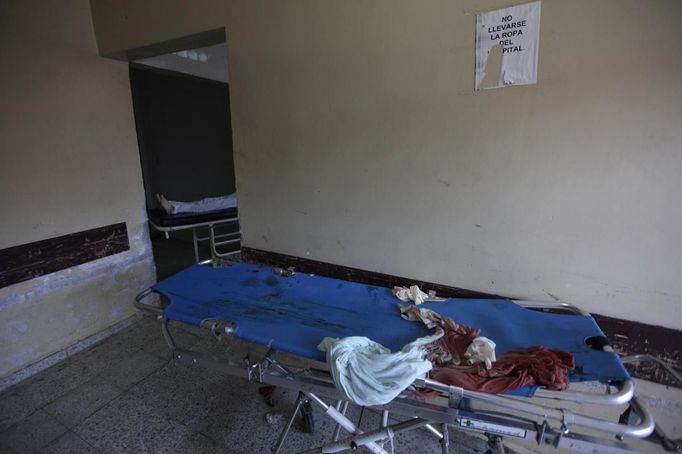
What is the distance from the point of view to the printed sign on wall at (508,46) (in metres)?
1.24

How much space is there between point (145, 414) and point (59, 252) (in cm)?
133

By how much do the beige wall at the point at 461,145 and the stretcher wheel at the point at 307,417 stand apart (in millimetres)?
798

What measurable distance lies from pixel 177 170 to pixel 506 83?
488 centimetres

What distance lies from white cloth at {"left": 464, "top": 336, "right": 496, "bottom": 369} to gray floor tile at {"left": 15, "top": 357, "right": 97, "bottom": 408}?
2458 mm

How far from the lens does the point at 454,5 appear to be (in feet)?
4.44

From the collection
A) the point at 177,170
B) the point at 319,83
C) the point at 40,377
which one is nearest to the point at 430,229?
the point at 319,83

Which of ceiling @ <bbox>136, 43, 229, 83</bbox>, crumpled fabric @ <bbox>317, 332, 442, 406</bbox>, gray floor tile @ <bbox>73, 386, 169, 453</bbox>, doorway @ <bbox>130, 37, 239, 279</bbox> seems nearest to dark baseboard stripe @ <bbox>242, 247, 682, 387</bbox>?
crumpled fabric @ <bbox>317, 332, 442, 406</bbox>

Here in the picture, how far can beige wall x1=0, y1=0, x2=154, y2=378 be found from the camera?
204cm

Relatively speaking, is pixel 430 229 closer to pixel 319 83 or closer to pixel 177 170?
pixel 319 83

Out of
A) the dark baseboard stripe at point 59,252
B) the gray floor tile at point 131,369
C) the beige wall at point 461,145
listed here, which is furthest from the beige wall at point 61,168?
the beige wall at point 461,145

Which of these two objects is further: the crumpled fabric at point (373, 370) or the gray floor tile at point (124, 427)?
the gray floor tile at point (124, 427)

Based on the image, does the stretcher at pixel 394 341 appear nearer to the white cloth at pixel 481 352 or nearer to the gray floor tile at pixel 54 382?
the white cloth at pixel 481 352

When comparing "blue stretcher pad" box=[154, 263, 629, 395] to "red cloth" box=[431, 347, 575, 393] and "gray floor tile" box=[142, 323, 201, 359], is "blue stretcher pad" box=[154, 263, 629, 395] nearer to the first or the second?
"red cloth" box=[431, 347, 575, 393]

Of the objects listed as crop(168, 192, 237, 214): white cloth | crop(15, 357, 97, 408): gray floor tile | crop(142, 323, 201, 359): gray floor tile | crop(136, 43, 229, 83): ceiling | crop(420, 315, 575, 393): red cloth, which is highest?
crop(136, 43, 229, 83): ceiling
